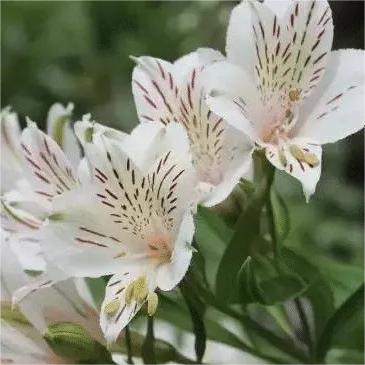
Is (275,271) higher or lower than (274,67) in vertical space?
lower

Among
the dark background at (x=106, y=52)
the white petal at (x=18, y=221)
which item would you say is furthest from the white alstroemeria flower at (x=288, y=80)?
the dark background at (x=106, y=52)

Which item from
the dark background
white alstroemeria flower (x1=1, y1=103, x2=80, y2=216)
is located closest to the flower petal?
white alstroemeria flower (x1=1, y1=103, x2=80, y2=216)

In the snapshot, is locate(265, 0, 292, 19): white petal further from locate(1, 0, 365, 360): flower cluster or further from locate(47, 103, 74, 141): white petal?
locate(47, 103, 74, 141): white petal

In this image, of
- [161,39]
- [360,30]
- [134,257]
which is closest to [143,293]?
[134,257]

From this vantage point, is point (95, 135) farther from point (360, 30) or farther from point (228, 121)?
point (360, 30)

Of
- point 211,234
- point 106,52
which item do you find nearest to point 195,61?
point 211,234

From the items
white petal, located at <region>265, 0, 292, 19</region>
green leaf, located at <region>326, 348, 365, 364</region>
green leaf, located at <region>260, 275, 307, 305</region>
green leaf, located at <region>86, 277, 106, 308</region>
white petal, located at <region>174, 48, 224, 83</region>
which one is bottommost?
green leaf, located at <region>326, 348, 365, 364</region>

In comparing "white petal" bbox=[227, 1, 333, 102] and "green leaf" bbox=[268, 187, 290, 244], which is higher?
"white petal" bbox=[227, 1, 333, 102]
